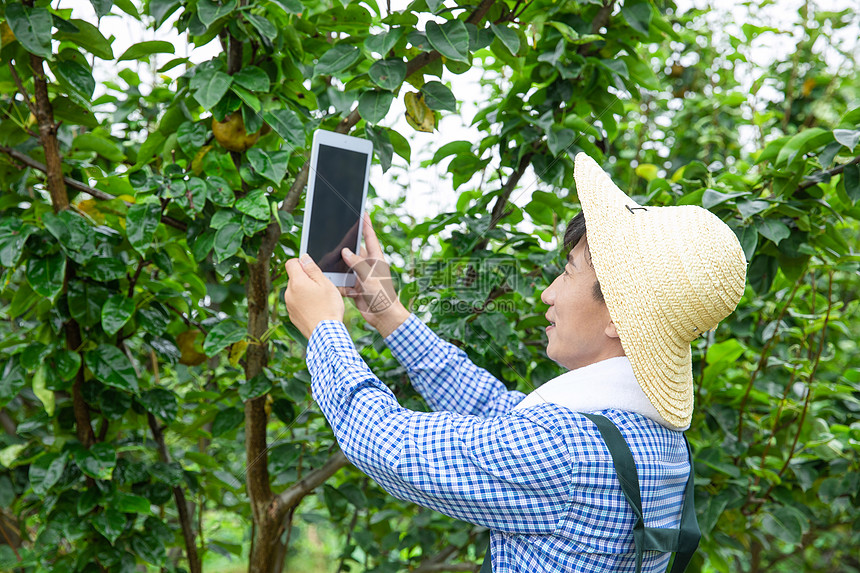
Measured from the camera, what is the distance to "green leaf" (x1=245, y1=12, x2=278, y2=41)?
1278 mm

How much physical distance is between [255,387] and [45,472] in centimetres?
49

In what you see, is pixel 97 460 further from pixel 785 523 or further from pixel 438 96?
pixel 785 523

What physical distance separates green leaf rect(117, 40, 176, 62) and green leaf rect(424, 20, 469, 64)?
571 millimetres

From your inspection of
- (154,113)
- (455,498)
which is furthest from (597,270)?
(154,113)

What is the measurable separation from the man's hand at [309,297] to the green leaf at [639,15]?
91 cm

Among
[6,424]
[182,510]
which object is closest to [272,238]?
[182,510]

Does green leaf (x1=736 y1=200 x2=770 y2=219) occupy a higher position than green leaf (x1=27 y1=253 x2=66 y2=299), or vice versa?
green leaf (x1=736 y1=200 x2=770 y2=219)

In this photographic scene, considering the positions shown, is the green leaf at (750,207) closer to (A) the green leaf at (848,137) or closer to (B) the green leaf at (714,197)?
(B) the green leaf at (714,197)

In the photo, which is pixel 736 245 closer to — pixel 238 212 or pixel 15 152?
pixel 238 212

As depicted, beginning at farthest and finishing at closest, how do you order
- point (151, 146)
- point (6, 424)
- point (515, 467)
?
point (6, 424) < point (151, 146) < point (515, 467)

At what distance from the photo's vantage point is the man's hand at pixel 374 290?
1.38m

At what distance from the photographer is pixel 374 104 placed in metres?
1.35

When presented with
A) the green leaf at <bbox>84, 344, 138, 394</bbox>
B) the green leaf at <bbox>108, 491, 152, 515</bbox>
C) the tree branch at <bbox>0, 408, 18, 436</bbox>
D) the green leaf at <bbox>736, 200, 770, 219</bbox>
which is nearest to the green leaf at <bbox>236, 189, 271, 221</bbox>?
the green leaf at <bbox>84, 344, 138, 394</bbox>

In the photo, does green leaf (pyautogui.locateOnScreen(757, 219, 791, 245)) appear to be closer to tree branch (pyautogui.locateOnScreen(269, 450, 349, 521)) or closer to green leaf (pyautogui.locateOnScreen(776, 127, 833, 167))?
green leaf (pyautogui.locateOnScreen(776, 127, 833, 167))
